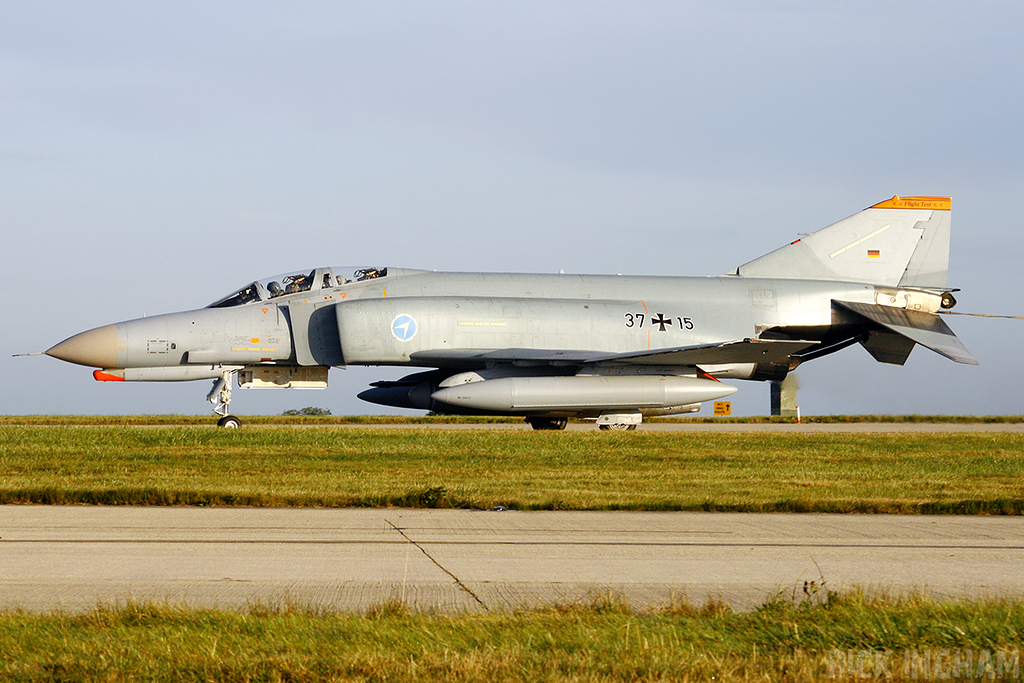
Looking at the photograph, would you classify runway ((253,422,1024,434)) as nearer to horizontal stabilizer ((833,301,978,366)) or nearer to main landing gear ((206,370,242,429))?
main landing gear ((206,370,242,429))

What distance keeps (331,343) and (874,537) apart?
15.1 meters

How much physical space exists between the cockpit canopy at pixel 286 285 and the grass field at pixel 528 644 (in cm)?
1721

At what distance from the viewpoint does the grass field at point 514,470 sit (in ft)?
35.7

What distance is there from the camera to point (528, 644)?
15.4 feet

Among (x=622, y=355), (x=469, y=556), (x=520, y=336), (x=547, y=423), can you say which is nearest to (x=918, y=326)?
(x=622, y=355)

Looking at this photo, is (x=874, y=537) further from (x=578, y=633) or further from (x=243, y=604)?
(x=243, y=604)

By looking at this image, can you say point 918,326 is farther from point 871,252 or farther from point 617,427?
point 617,427

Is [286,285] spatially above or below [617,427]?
above

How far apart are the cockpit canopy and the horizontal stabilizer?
1223 cm

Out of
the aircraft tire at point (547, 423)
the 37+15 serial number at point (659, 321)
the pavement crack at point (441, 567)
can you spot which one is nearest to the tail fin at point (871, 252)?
the 37+15 serial number at point (659, 321)

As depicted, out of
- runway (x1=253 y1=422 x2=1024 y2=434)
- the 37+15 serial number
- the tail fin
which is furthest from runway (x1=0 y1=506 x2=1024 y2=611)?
the tail fin

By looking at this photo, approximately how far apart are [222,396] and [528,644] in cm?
1856

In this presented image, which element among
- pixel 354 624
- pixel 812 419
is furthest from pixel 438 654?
pixel 812 419

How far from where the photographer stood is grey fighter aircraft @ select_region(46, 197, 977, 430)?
2117cm
